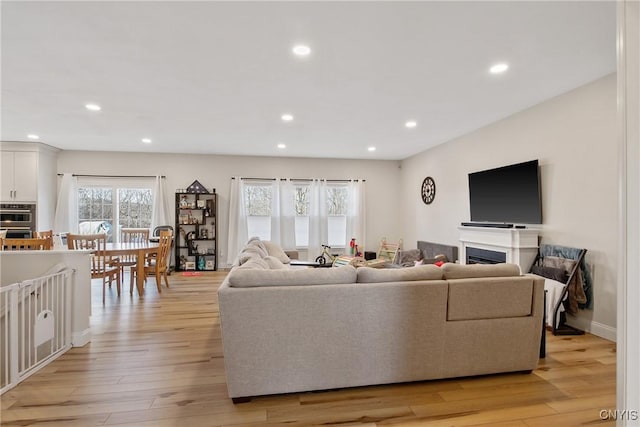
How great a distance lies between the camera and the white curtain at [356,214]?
7.68 meters

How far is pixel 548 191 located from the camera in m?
3.85

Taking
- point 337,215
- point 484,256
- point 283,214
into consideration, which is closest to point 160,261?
point 283,214

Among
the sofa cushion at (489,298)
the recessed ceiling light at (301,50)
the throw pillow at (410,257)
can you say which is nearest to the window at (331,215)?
the throw pillow at (410,257)

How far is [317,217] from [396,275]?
5.25 m

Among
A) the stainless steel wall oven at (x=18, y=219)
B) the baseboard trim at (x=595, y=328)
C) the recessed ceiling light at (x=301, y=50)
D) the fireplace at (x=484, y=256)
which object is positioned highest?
the recessed ceiling light at (x=301, y=50)

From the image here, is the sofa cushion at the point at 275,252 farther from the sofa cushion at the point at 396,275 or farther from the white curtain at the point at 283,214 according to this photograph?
the sofa cushion at the point at 396,275

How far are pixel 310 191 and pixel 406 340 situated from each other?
18.2 ft

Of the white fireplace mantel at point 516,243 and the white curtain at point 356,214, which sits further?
the white curtain at point 356,214

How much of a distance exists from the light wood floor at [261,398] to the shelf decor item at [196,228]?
409cm

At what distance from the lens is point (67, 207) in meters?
6.69

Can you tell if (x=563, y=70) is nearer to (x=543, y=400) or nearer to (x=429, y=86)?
(x=429, y=86)

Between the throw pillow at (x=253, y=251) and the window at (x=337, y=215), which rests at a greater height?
the window at (x=337, y=215)

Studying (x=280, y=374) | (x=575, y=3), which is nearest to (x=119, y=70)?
(x=280, y=374)

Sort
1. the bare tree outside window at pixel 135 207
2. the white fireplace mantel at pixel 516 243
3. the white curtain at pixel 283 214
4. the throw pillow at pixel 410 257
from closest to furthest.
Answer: the white fireplace mantel at pixel 516 243 → the throw pillow at pixel 410 257 → the bare tree outside window at pixel 135 207 → the white curtain at pixel 283 214
